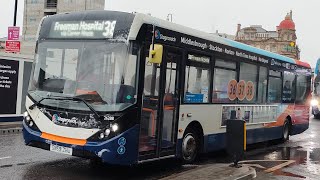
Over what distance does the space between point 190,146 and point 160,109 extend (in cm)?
170

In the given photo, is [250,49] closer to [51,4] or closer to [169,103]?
[169,103]

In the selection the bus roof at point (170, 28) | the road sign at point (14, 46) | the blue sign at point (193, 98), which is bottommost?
the blue sign at point (193, 98)

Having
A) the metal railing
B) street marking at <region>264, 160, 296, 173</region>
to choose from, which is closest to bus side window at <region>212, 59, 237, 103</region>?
street marking at <region>264, 160, 296, 173</region>

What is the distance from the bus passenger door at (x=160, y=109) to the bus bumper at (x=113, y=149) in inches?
9.5

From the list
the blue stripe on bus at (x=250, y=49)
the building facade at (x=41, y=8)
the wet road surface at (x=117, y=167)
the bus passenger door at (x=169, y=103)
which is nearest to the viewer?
the wet road surface at (x=117, y=167)

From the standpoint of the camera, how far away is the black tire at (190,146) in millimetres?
9758

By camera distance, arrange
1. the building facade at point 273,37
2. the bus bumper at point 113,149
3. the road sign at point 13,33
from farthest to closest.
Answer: the building facade at point 273,37
the road sign at point 13,33
the bus bumper at point 113,149

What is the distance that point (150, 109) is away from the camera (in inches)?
333

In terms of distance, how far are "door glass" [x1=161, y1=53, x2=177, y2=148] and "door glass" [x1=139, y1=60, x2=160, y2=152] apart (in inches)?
13.4

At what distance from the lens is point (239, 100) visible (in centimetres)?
1195

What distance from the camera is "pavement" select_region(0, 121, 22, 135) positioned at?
14805 mm

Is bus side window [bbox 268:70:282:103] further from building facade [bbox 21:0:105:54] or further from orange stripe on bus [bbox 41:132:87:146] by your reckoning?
building facade [bbox 21:0:105:54]

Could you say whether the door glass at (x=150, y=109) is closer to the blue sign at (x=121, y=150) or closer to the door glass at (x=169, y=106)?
the door glass at (x=169, y=106)

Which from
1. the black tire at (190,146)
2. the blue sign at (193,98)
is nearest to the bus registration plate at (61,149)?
the black tire at (190,146)
